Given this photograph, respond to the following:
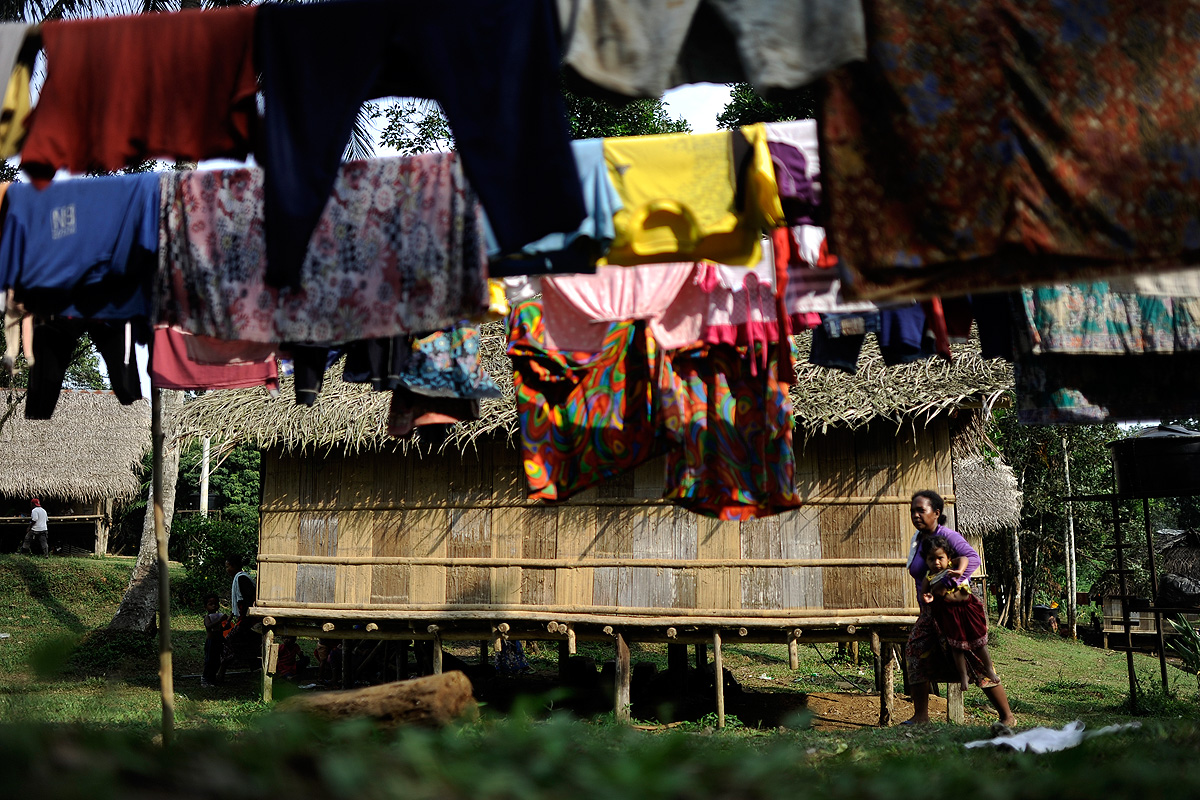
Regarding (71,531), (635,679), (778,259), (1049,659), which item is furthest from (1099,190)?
(71,531)

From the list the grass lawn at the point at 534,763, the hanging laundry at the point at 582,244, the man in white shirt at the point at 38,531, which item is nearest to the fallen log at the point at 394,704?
the grass lawn at the point at 534,763

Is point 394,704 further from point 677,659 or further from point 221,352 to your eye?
point 677,659

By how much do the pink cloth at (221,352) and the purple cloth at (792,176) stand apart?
10.3ft

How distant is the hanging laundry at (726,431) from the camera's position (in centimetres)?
557

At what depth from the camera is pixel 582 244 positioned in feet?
14.2

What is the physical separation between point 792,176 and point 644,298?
1.21m

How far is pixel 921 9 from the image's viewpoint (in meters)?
3.60

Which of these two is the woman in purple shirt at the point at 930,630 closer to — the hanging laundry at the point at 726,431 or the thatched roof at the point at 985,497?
the hanging laundry at the point at 726,431

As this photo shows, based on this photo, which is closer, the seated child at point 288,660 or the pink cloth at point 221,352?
the pink cloth at point 221,352

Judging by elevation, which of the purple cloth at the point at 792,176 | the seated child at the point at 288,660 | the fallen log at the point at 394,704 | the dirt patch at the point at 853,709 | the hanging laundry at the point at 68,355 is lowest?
the dirt patch at the point at 853,709

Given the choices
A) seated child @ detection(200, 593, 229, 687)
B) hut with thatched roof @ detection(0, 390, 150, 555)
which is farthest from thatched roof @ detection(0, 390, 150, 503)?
seated child @ detection(200, 593, 229, 687)

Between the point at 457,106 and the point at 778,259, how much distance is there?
181cm

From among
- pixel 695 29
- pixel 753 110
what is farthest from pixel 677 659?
pixel 753 110

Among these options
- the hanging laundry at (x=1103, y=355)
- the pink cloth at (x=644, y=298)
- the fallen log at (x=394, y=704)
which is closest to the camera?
the fallen log at (x=394, y=704)
